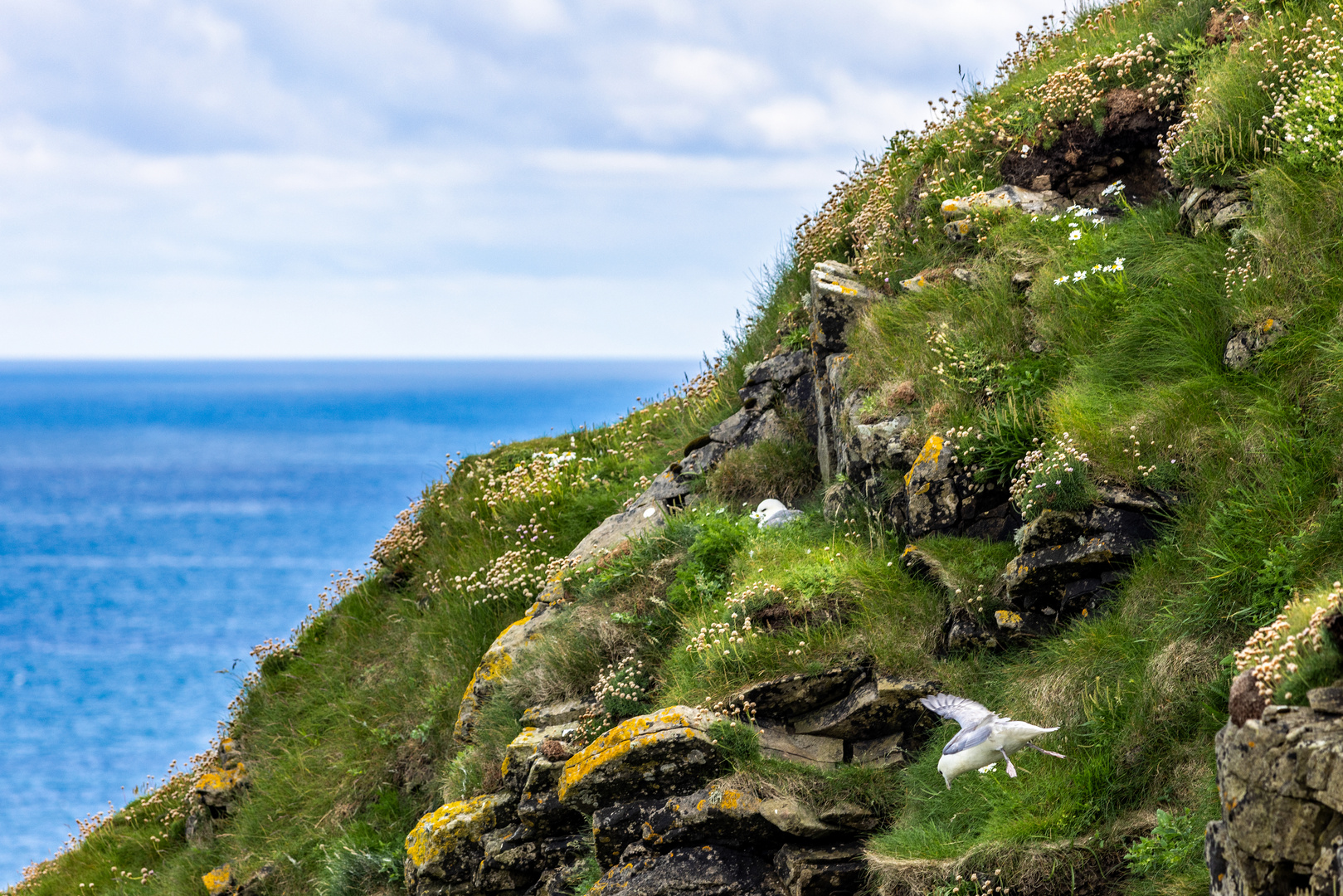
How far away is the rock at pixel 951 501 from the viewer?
7883 millimetres

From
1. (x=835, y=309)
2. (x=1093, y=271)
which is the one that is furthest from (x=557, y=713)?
(x=1093, y=271)

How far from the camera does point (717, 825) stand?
655cm

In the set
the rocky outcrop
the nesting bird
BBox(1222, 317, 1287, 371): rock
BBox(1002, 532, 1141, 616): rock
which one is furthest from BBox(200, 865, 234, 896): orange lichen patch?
BBox(1222, 317, 1287, 371): rock

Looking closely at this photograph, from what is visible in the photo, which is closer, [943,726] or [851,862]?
[851,862]

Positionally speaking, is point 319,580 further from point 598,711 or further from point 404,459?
point 598,711

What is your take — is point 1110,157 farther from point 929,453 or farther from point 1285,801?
point 1285,801

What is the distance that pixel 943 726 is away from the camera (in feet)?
22.6

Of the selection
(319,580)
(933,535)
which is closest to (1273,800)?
(933,535)

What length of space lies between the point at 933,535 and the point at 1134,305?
8.60ft

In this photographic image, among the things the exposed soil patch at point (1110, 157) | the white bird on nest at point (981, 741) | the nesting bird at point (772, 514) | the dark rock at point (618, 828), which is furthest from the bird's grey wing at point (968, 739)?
the exposed soil patch at point (1110, 157)

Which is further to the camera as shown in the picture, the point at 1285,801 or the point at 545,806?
the point at 545,806

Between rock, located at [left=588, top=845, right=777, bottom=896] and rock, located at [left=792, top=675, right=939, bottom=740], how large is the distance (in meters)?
1.16

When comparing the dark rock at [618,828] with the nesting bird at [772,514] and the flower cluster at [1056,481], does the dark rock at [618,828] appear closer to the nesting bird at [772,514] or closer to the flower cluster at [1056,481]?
the nesting bird at [772,514]

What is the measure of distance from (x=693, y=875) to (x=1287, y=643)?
12.6 ft
